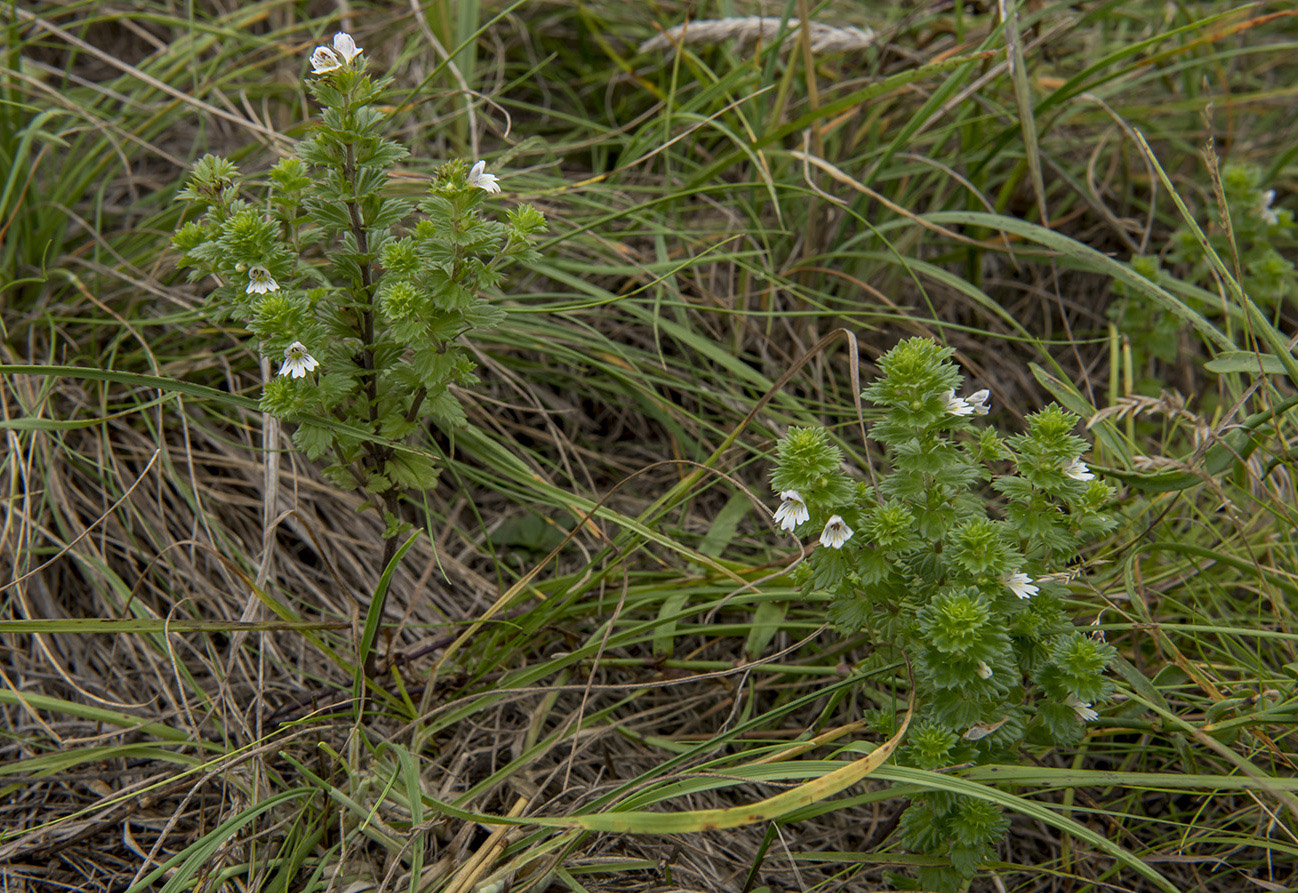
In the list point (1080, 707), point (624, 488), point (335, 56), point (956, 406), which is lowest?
point (624, 488)

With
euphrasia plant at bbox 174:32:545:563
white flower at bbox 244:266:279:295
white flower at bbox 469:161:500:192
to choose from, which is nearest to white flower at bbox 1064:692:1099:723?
euphrasia plant at bbox 174:32:545:563

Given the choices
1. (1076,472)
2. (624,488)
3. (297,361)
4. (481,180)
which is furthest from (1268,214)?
(297,361)

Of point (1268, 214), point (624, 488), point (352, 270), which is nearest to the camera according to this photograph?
point (352, 270)

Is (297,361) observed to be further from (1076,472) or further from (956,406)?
(1076,472)

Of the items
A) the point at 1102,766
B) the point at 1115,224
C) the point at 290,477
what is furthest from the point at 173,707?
the point at 1115,224

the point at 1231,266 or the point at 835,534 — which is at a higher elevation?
the point at 835,534

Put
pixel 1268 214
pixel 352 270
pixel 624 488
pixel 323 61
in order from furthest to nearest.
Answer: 1. pixel 1268 214
2. pixel 624 488
3. pixel 352 270
4. pixel 323 61
